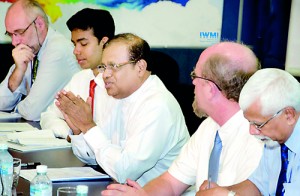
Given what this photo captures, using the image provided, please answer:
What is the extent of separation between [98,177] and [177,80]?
2232 mm

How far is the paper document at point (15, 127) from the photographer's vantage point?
342 cm

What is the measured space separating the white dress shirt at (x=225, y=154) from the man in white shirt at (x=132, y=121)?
20cm

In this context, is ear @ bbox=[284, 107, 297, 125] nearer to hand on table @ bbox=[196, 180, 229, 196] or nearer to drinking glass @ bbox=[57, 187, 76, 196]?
hand on table @ bbox=[196, 180, 229, 196]

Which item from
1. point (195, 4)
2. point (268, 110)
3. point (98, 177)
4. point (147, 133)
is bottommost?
point (98, 177)

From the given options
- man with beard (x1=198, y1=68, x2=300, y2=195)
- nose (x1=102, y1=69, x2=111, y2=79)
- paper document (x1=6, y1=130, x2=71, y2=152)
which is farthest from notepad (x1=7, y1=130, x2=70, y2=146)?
man with beard (x1=198, y1=68, x2=300, y2=195)

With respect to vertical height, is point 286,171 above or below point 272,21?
below

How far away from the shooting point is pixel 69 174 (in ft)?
7.80

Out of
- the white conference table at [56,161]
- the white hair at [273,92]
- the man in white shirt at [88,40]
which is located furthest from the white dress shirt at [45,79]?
the white hair at [273,92]

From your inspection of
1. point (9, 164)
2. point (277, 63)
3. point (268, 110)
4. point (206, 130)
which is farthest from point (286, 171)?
point (277, 63)

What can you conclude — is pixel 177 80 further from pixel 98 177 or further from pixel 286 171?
pixel 286 171

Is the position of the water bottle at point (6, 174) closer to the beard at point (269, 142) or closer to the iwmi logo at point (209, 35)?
the beard at point (269, 142)

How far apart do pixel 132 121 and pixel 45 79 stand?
4.96ft

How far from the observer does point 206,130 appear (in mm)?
2357

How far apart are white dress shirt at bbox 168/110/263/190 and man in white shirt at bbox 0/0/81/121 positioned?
6.05ft
